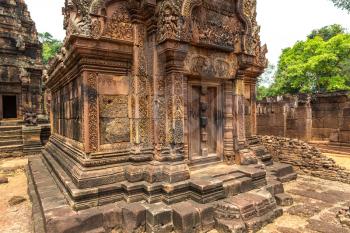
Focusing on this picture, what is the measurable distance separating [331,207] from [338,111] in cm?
1005

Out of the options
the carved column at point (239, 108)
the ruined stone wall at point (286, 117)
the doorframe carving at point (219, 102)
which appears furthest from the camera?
the ruined stone wall at point (286, 117)

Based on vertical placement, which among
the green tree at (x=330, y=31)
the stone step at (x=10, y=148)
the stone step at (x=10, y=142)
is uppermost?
the green tree at (x=330, y=31)

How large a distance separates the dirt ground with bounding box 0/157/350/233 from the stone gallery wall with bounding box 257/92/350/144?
7412 mm

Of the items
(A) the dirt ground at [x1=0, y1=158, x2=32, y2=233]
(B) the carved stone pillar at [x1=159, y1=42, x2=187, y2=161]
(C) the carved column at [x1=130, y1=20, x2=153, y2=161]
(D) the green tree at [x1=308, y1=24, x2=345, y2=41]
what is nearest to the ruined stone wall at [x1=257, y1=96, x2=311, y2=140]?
(B) the carved stone pillar at [x1=159, y1=42, x2=187, y2=161]

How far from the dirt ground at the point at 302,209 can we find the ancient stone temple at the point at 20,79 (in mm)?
6828

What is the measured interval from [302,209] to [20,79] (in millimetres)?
16362

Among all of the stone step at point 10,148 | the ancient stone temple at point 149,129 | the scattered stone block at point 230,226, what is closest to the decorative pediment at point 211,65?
the ancient stone temple at point 149,129

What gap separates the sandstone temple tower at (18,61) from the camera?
14305mm

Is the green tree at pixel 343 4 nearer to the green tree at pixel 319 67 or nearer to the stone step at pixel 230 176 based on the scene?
the green tree at pixel 319 67

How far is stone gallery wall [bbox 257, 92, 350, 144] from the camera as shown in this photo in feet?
41.1

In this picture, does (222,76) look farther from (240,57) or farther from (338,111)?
(338,111)

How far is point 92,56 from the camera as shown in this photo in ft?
14.1

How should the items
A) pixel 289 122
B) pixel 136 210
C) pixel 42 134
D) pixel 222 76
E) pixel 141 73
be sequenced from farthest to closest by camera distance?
1. pixel 289 122
2. pixel 42 134
3. pixel 222 76
4. pixel 141 73
5. pixel 136 210

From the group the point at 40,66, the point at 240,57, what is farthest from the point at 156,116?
the point at 40,66
